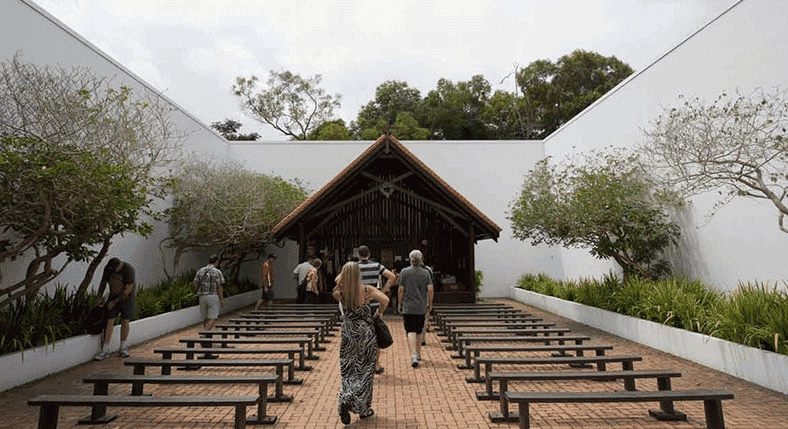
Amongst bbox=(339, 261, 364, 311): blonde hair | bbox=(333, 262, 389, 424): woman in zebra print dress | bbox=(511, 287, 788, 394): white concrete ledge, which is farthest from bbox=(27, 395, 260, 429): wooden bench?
bbox=(511, 287, 788, 394): white concrete ledge

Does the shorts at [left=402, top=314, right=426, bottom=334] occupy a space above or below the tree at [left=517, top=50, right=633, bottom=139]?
below

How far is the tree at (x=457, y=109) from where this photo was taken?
36.0 m

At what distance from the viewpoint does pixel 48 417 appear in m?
4.26

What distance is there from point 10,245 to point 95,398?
555 centimetres

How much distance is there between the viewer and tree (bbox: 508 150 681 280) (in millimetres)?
11250

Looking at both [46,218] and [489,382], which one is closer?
[489,382]

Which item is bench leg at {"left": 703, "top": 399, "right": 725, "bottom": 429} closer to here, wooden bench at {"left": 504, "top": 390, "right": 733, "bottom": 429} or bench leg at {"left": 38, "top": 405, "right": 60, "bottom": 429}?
wooden bench at {"left": 504, "top": 390, "right": 733, "bottom": 429}

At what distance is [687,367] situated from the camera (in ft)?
24.4

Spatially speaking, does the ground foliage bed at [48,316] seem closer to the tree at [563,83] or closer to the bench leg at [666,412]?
the bench leg at [666,412]

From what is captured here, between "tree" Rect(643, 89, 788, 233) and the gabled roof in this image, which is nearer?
"tree" Rect(643, 89, 788, 233)

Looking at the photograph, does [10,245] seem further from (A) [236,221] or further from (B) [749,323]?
(B) [749,323]

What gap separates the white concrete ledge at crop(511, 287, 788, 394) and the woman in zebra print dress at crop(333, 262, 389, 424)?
515cm

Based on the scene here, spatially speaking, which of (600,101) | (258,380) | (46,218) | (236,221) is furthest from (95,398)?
(600,101)

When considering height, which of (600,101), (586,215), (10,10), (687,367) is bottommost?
(687,367)
